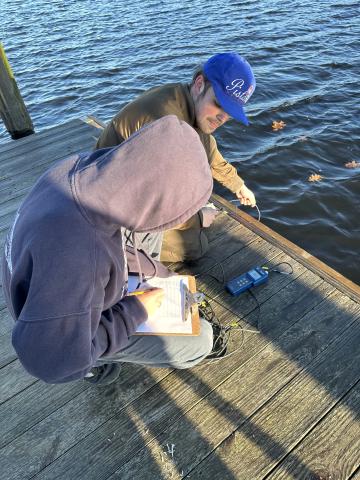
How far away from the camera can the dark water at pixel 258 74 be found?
201 inches

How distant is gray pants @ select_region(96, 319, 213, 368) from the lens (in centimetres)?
214

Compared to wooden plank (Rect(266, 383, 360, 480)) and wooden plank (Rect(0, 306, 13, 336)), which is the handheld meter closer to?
wooden plank (Rect(266, 383, 360, 480))

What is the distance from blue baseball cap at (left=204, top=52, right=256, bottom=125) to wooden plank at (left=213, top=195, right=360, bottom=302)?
1.22 meters

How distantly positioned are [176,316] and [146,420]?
0.65 meters

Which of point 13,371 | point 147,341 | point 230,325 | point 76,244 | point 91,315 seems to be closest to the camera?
point 76,244

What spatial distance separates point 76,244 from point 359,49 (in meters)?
10.1

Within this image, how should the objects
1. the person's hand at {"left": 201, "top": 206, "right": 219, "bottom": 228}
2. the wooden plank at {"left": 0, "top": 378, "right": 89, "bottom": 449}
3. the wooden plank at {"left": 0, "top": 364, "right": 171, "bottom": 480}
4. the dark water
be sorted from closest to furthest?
the wooden plank at {"left": 0, "top": 364, "right": 171, "bottom": 480} → the wooden plank at {"left": 0, "top": 378, "right": 89, "bottom": 449} → the person's hand at {"left": 201, "top": 206, "right": 219, "bottom": 228} → the dark water

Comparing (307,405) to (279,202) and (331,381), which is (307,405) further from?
(279,202)

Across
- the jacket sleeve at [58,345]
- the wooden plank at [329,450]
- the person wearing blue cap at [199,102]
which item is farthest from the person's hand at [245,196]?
the jacket sleeve at [58,345]

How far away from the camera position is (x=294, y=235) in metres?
4.67

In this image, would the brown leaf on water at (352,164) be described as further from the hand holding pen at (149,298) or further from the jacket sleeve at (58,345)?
the jacket sleeve at (58,345)

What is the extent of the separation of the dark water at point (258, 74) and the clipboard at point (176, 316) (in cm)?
240

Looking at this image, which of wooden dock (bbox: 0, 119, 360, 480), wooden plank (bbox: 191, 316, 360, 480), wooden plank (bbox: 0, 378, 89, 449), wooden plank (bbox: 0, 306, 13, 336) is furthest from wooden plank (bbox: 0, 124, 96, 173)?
wooden plank (bbox: 191, 316, 360, 480)

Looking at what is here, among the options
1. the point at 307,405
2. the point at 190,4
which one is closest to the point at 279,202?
the point at 307,405
